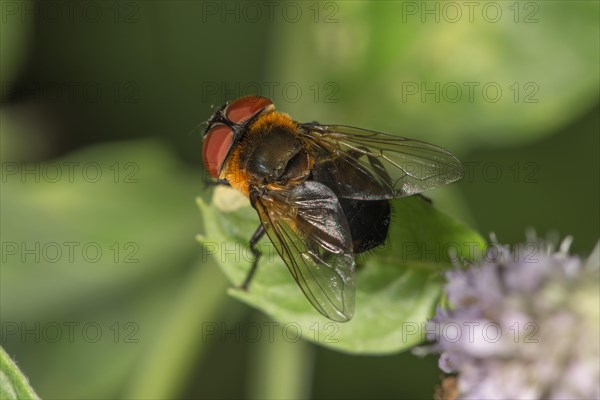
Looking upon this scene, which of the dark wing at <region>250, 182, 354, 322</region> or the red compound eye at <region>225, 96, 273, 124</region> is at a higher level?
the red compound eye at <region>225, 96, 273, 124</region>

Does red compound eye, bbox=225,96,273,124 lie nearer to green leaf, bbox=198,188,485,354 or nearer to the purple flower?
green leaf, bbox=198,188,485,354

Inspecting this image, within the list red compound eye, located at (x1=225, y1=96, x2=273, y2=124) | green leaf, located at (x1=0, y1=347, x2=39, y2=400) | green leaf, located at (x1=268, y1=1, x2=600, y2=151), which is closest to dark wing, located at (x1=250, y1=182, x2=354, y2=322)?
red compound eye, located at (x1=225, y1=96, x2=273, y2=124)

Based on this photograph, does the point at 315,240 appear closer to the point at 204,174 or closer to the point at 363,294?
the point at 363,294

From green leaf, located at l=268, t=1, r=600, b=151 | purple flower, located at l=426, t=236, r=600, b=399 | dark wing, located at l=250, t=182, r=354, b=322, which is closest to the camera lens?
purple flower, located at l=426, t=236, r=600, b=399

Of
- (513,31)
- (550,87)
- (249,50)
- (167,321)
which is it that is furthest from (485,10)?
(167,321)

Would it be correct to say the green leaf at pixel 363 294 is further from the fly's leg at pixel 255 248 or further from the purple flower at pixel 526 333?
the purple flower at pixel 526 333

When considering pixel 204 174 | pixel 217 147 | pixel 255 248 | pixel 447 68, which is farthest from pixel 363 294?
pixel 447 68

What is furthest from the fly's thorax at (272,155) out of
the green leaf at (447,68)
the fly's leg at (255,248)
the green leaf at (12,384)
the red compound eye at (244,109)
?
the green leaf at (447,68)

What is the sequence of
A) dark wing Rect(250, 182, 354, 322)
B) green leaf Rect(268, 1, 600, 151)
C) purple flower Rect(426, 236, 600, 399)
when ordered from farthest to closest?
green leaf Rect(268, 1, 600, 151), dark wing Rect(250, 182, 354, 322), purple flower Rect(426, 236, 600, 399)
